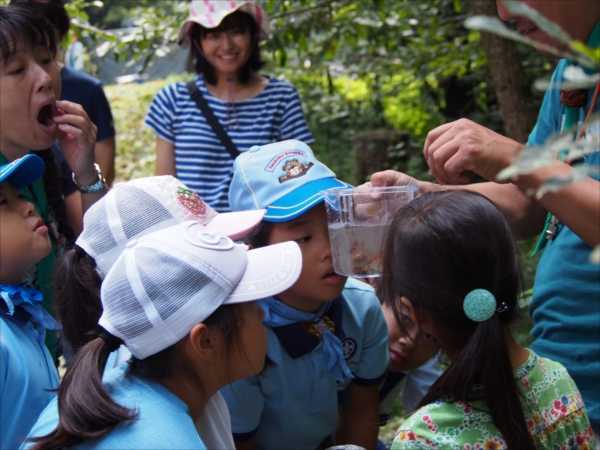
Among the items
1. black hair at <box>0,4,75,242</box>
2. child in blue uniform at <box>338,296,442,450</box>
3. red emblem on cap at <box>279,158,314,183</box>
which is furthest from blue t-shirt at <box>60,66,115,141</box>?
child in blue uniform at <box>338,296,442,450</box>

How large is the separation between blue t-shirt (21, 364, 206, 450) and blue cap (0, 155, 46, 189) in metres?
0.82

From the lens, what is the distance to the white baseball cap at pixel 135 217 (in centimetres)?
A: 178

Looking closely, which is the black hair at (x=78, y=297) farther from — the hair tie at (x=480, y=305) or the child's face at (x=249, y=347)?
the hair tie at (x=480, y=305)

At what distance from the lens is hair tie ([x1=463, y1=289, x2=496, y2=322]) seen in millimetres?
1464

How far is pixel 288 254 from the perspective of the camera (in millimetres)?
1679

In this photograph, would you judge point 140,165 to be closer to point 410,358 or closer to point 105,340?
point 410,358

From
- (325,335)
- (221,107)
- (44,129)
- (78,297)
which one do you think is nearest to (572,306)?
(325,335)

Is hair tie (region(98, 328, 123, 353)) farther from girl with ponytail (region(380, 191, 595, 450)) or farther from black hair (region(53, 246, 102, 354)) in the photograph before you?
girl with ponytail (region(380, 191, 595, 450))

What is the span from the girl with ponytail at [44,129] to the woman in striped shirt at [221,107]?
795 millimetres

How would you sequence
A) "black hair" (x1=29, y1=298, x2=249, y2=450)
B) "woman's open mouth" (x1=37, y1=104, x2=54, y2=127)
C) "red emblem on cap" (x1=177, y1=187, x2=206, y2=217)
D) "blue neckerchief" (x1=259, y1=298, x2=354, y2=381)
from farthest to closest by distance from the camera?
"woman's open mouth" (x1=37, y1=104, x2=54, y2=127), "blue neckerchief" (x1=259, y1=298, x2=354, y2=381), "red emblem on cap" (x1=177, y1=187, x2=206, y2=217), "black hair" (x1=29, y1=298, x2=249, y2=450)

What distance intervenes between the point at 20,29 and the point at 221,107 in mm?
1272

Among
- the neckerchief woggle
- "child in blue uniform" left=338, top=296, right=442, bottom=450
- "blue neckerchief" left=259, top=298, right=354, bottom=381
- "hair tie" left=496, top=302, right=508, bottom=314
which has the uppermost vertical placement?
the neckerchief woggle

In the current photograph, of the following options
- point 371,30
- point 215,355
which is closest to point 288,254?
point 215,355

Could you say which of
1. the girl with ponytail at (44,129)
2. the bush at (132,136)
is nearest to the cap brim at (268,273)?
the girl with ponytail at (44,129)
